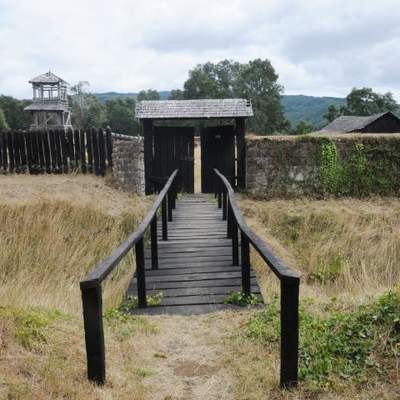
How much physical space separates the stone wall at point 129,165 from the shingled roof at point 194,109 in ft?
3.65

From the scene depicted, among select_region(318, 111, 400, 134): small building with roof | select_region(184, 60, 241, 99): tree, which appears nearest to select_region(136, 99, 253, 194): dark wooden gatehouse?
select_region(318, 111, 400, 134): small building with roof

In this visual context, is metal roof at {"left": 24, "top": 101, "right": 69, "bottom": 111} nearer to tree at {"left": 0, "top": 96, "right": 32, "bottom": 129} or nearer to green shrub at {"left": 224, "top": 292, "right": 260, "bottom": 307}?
tree at {"left": 0, "top": 96, "right": 32, "bottom": 129}

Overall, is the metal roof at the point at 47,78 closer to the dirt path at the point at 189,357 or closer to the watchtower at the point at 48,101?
the watchtower at the point at 48,101

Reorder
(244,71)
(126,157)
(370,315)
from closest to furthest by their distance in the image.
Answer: (370,315) < (126,157) < (244,71)

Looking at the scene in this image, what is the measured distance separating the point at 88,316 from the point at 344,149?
1232 cm

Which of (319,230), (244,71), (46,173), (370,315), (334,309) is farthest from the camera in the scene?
(244,71)

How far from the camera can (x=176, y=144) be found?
45.0 feet

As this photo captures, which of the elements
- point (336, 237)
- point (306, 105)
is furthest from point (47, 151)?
point (306, 105)

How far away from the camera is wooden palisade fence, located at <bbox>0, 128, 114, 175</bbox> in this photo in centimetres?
1191

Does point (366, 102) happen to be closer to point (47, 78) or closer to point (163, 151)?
point (47, 78)

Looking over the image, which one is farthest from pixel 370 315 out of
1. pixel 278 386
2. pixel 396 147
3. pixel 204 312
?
pixel 396 147

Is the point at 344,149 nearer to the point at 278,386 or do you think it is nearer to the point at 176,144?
the point at 176,144

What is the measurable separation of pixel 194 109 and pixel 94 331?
11.4 metres

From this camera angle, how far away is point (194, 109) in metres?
13.6
